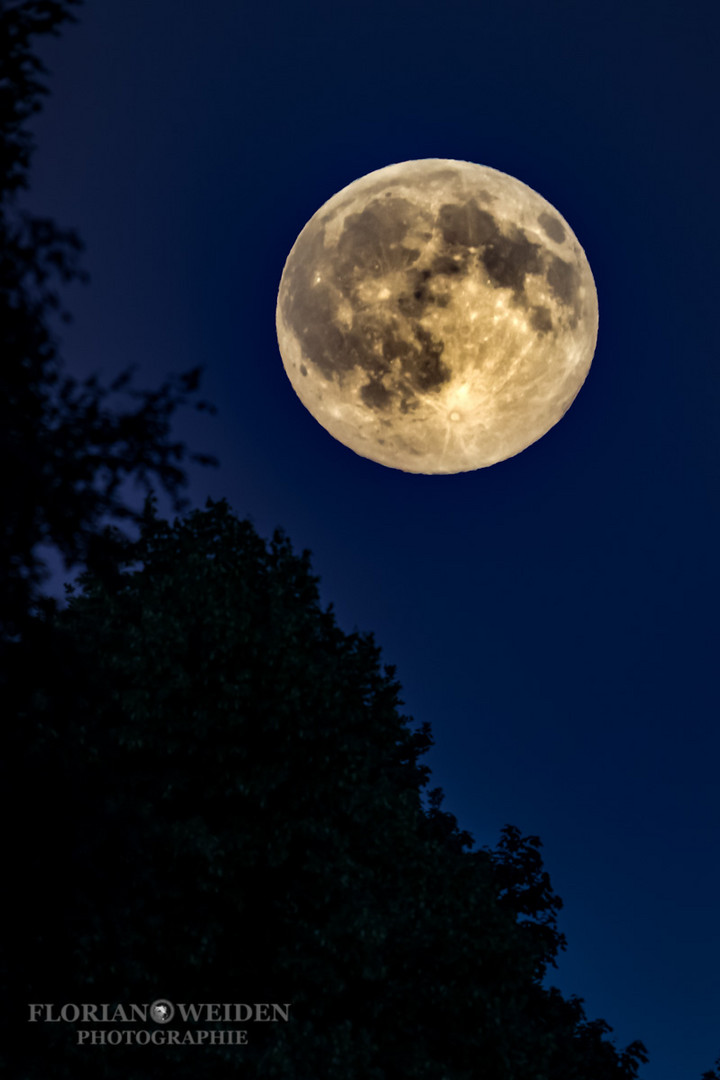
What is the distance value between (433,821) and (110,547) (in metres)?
24.3

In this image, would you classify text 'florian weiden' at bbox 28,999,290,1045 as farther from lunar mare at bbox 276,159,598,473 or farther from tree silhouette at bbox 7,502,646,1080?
lunar mare at bbox 276,159,598,473

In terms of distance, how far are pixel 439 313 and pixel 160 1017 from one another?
12.7 metres

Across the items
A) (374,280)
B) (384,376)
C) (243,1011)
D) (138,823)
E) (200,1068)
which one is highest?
(374,280)

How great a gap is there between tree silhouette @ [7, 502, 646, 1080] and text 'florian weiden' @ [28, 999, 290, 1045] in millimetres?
211

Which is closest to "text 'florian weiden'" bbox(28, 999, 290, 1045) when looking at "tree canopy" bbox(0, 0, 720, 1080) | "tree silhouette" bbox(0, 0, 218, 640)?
"tree canopy" bbox(0, 0, 720, 1080)

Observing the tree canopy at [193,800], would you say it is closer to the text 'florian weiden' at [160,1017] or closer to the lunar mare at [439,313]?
the text 'florian weiden' at [160,1017]

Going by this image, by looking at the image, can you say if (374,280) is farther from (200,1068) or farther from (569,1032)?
(569,1032)

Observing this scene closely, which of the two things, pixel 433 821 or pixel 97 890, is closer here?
pixel 97 890

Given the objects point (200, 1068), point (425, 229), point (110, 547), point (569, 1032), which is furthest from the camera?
point (569, 1032)

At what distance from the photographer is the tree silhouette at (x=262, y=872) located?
13.3 meters

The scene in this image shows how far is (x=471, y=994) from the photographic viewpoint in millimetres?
17250

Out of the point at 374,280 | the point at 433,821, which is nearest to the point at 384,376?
the point at 374,280

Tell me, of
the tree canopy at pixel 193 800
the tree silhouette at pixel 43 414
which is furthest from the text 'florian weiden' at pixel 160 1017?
the tree silhouette at pixel 43 414

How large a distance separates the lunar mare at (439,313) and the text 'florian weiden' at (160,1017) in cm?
1030
